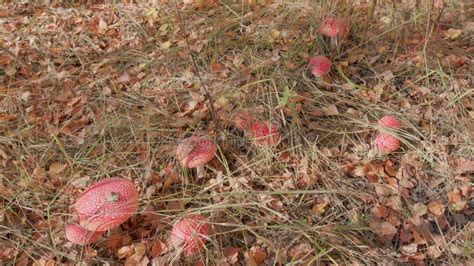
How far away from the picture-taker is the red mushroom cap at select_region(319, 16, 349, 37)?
2754 millimetres

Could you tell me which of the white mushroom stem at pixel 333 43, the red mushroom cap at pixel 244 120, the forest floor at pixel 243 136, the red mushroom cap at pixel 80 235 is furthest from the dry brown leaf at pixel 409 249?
the white mushroom stem at pixel 333 43

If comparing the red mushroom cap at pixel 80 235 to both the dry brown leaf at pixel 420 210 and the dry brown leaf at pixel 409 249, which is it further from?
the dry brown leaf at pixel 420 210

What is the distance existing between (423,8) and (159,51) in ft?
7.03

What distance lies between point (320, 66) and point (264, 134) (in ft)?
2.53

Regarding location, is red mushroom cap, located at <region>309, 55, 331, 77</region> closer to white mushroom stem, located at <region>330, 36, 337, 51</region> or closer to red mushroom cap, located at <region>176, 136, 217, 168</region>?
white mushroom stem, located at <region>330, 36, 337, 51</region>

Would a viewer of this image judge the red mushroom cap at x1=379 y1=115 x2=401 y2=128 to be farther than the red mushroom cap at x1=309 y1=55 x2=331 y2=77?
No

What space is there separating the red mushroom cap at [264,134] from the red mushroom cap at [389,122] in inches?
25.3

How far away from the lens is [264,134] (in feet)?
7.56

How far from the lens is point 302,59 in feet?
9.91

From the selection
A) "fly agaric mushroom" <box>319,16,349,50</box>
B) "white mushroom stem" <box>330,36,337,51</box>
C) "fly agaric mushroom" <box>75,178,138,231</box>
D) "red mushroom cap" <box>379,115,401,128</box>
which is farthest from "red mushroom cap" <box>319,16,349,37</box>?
"fly agaric mushroom" <box>75,178,138,231</box>

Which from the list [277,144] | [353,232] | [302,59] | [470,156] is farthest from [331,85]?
[353,232]

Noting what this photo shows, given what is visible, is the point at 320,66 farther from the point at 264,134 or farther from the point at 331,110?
the point at 264,134

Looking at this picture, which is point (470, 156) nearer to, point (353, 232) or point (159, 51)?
point (353, 232)

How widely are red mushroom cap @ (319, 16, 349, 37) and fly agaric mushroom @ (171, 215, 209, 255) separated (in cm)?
162
